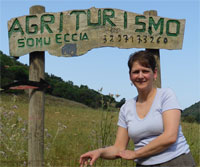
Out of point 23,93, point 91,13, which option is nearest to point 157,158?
point 91,13

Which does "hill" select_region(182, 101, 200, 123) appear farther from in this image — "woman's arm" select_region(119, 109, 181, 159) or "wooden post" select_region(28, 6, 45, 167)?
"woman's arm" select_region(119, 109, 181, 159)

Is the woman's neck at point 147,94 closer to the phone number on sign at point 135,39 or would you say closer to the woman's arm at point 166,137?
the woman's arm at point 166,137

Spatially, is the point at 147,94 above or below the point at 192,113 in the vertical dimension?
above

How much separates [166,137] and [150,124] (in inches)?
6.3

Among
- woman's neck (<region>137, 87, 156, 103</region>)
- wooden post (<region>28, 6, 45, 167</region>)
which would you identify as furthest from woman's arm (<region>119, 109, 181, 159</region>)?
wooden post (<region>28, 6, 45, 167</region>)

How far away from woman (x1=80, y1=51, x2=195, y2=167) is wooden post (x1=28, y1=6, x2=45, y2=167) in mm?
2293

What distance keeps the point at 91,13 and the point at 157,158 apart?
2.64 metres

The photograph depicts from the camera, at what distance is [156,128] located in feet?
7.18

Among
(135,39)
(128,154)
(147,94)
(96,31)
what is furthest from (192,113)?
(128,154)

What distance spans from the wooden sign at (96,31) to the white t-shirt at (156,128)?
2011 millimetres

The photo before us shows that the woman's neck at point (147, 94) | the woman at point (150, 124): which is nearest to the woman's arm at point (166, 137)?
the woman at point (150, 124)

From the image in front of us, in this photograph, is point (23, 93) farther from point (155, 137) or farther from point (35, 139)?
point (155, 137)

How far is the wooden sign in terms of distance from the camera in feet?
13.9

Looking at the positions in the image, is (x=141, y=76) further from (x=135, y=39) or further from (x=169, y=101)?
(x=135, y=39)
